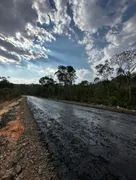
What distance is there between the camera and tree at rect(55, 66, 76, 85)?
5863 cm

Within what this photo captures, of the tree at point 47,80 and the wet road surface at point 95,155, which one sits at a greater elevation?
the tree at point 47,80

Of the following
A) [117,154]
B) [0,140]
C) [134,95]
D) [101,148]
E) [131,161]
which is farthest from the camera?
[134,95]

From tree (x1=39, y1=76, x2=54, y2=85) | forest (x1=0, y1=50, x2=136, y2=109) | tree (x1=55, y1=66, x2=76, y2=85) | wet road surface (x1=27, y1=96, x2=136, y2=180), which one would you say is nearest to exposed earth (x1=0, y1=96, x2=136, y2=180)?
wet road surface (x1=27, y1=96, x2=136, y2=180)

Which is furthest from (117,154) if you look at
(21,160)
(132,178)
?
(21,160)

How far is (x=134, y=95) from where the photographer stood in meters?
27.1

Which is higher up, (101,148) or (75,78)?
(75,78)

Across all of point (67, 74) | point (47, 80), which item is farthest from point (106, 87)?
point (47, 80)

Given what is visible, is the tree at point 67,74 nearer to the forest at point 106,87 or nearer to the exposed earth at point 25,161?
the forest at point 106,87

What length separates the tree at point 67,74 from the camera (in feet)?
192

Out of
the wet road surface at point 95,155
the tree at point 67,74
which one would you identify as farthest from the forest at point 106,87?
the wet road surface at point 95,155

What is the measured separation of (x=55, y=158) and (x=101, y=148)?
2.75 meters

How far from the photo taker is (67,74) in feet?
201

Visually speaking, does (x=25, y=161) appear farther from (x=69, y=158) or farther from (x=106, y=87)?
(x=106, y=87)

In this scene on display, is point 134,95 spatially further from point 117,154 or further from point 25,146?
point 25,146
